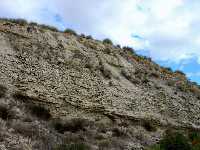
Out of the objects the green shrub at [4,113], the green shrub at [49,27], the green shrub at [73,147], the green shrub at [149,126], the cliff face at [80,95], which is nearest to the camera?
the green shrub at [73,147]

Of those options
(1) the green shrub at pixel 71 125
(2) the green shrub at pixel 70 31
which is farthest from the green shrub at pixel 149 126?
(2) the green shrub at pixel 70 31

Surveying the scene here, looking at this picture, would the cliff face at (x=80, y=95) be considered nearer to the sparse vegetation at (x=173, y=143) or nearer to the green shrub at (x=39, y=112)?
the green shrub at (x=39, y=112)

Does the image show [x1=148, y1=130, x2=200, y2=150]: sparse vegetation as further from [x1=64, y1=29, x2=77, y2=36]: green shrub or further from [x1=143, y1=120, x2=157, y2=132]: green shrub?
[x1=64, y1=29, x2=77, y2=36]: green shrub

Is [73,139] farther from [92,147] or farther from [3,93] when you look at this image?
[3,93]

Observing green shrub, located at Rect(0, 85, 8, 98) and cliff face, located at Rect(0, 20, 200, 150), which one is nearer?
cliff face, located at Rect(0, 20, 200, 150)

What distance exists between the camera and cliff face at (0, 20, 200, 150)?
920 inches

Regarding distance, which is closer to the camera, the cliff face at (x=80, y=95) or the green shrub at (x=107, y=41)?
the cliff face at (x=80, y=95)

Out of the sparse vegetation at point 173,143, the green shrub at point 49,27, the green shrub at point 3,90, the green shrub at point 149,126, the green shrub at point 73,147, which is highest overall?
the green shrub at point 49,27

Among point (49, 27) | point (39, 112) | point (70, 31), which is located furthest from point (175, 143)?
point (70, 31)

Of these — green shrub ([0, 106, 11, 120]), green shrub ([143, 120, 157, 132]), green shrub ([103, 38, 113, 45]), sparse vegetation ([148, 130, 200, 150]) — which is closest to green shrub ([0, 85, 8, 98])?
green shrub ([0, 106, 11, 120])

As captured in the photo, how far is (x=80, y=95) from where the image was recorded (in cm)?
2705

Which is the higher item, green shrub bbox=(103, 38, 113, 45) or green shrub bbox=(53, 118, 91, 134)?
green shrub bbox=(103, 38, 113, 45)

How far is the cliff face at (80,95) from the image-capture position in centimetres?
2336

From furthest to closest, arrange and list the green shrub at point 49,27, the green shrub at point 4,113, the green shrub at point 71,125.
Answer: the green shrub at point 49,27 < the green shrub at point 71,125 < the green shrub at point 4,113
